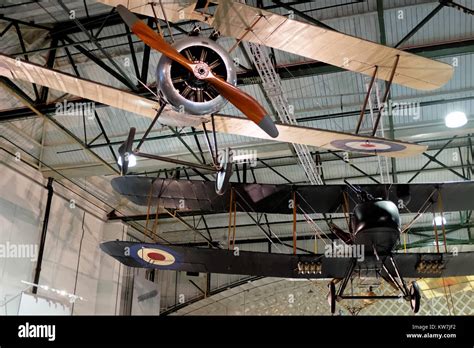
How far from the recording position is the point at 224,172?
4.82 meters

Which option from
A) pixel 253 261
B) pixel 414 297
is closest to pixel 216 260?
pixel 253 261

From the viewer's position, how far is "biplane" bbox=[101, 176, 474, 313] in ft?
22.3

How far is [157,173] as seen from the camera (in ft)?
43.7

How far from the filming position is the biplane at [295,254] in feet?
22.3

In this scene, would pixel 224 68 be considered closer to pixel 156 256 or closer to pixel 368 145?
pixel 368 145

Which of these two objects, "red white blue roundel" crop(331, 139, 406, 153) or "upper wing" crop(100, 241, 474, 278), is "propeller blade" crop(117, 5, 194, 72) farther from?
"upper wing" crop(100, 241, 474, 278)

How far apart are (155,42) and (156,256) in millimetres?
3996

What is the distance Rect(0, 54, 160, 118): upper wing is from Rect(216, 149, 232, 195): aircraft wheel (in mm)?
1405

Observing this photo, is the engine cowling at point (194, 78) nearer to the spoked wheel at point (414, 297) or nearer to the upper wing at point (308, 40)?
the upper wing at point (308, 40)

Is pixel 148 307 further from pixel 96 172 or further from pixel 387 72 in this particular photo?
pixel 387 72

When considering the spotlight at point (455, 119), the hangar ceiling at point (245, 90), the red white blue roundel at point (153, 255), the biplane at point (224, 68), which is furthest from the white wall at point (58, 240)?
the spotlight at point (455, 119)

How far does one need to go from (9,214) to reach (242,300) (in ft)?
35.2
